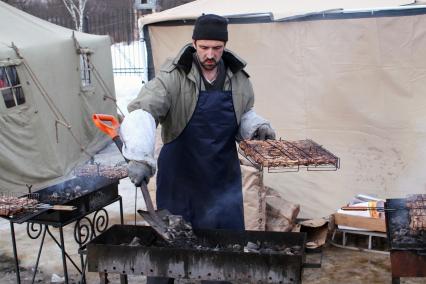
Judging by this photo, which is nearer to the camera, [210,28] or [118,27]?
[210,28]

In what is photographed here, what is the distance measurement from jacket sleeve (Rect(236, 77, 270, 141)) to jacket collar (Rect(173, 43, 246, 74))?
153 mm

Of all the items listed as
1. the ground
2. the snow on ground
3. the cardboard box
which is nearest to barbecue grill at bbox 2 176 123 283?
the ground

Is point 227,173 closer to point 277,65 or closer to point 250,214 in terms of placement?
point 250,214

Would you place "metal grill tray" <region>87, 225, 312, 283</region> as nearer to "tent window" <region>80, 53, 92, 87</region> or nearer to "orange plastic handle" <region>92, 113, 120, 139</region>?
"orange plastic handle" <region>92, 113, 120, 139</region>

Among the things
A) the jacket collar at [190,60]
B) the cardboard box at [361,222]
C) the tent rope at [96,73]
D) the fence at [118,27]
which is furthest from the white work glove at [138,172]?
the fence at [118,27]

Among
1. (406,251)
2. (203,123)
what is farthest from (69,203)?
(406,251)

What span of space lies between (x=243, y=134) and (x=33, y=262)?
3.13 metres

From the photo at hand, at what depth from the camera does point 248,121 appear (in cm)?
356

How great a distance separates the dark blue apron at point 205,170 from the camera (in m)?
3.48

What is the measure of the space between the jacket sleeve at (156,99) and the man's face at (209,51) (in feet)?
0.81

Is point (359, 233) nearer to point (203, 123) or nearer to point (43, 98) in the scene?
point (203, 123)

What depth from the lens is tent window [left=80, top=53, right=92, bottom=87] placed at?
1019 centimetres

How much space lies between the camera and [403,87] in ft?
19.5

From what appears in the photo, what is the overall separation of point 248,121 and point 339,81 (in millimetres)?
2990
